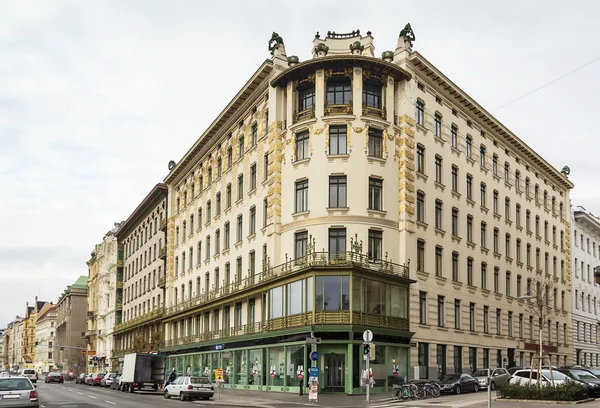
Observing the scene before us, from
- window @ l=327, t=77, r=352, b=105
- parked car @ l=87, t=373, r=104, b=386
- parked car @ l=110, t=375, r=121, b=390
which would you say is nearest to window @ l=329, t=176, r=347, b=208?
window @ l=327, t=77, r=352, b=105

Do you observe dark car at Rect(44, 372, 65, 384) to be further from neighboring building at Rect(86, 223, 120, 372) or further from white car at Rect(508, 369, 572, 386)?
white car at Rect(508, 369, 572, 386)

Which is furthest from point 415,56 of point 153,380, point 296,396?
point 153,380

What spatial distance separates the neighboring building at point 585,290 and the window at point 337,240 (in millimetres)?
40810

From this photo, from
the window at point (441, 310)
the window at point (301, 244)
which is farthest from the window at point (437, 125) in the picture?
the window at point (301, 244)

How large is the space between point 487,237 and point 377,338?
61.5 ft

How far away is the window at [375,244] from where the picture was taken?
43.5 m

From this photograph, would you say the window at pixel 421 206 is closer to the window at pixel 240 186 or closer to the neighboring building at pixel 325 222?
the neighboring building at pixel 325 222

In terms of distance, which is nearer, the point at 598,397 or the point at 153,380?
the point at 598,397

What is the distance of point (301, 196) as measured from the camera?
4547 centimetres

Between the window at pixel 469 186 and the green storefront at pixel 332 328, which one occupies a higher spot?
the window at pixel 469 186

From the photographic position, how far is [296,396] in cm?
4119

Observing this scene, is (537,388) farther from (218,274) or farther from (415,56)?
(218,274)

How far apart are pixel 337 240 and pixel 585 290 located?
46.6m

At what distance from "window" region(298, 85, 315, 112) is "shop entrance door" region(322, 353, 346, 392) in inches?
612
